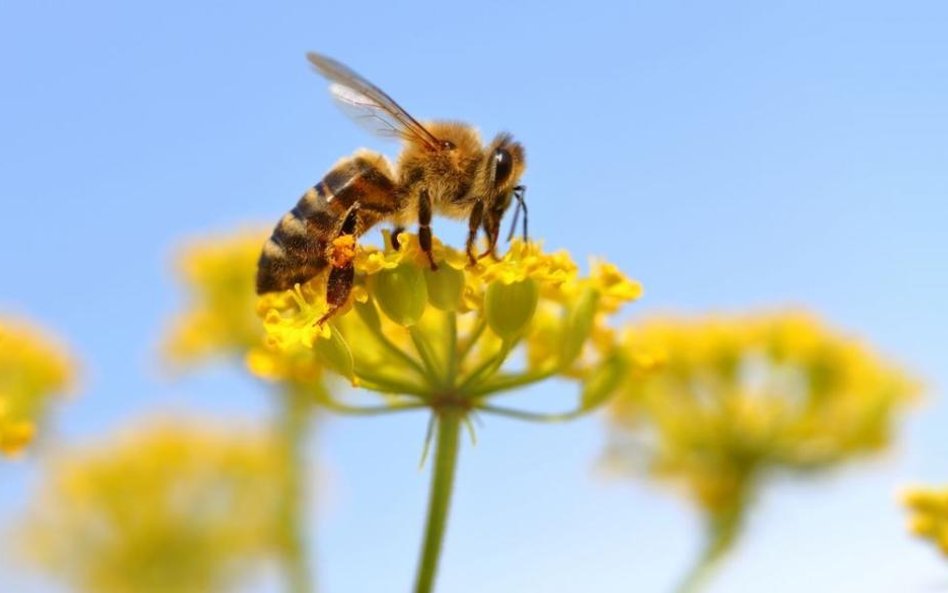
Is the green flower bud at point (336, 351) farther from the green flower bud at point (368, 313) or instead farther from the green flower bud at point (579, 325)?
the green flower bud at point (579, 325)

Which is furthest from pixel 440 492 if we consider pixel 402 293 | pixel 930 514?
pixel 930 514

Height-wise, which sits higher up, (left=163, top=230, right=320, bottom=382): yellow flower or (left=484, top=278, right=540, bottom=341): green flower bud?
(left=163, top=230, right=320, bottom=382): yellow flower

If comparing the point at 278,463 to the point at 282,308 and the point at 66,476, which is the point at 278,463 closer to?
the point at 66,476

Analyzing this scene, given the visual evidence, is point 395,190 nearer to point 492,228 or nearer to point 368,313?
point 492,228

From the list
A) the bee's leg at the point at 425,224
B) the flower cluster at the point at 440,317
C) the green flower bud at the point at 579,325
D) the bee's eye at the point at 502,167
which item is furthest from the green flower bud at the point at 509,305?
the bee's eye at the point at 502,167

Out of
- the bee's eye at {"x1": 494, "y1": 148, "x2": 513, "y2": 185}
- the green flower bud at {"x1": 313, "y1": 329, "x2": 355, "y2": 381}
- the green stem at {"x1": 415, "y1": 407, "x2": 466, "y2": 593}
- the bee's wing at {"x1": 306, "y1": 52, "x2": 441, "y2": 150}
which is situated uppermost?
the bee's wing at {"x1": 306, "y1": 52, "x2": 441, "y2": 150}

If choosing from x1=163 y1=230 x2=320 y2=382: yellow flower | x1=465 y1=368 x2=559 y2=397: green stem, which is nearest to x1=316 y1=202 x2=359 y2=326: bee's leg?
x1=465 y1=368 x2=559 y2=397: green stem

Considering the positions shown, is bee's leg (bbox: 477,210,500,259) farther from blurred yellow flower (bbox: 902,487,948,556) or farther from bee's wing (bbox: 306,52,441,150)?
blurred yellow flower (bbox: 902,487,948,556)
